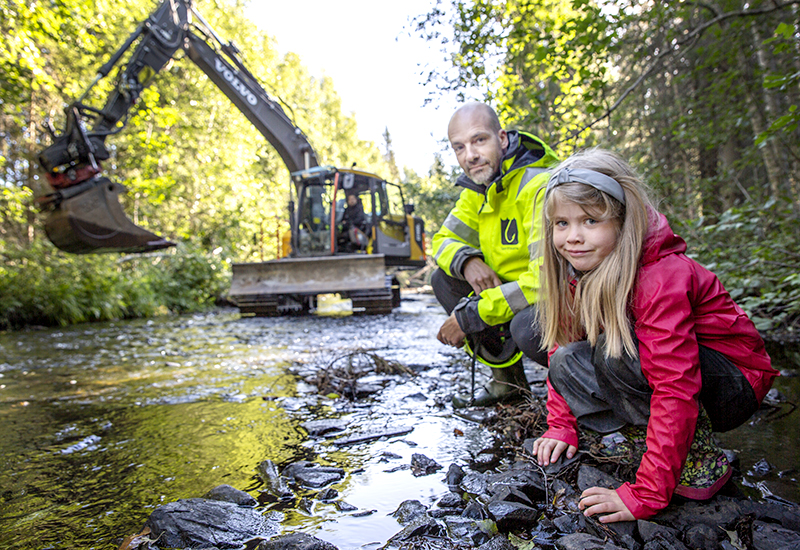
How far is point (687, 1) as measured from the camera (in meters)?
4.07

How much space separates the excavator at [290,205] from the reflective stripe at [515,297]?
5.70m

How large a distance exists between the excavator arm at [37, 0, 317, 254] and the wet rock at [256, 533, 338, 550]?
6.12 meters

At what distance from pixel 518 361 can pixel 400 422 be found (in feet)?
2.34

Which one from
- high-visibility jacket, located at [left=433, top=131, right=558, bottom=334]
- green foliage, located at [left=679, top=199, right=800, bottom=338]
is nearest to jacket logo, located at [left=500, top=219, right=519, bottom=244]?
high-visibility jacket, located at [left=433, top=131, right=558, bottom=334]

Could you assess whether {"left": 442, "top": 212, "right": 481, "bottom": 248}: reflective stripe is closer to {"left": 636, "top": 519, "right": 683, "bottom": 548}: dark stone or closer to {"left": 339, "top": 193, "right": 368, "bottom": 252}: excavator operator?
{"left": 636, "top": 519, "right": 683, "bottom": 548}: dark stone

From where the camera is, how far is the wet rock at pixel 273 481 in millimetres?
1532

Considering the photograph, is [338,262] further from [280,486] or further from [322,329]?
[280,486]

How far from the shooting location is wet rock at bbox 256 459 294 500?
1.53 m

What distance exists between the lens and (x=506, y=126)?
212 inches

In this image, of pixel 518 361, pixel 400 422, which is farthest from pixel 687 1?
pixel 400 422

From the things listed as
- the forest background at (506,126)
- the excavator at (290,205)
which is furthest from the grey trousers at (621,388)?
the excavator at (290,205)

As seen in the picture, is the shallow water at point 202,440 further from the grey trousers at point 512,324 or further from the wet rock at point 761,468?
the grey trousers at point 512,324

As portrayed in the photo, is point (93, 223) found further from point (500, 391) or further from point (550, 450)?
point (550, 450)

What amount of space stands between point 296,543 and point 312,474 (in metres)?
0.46
